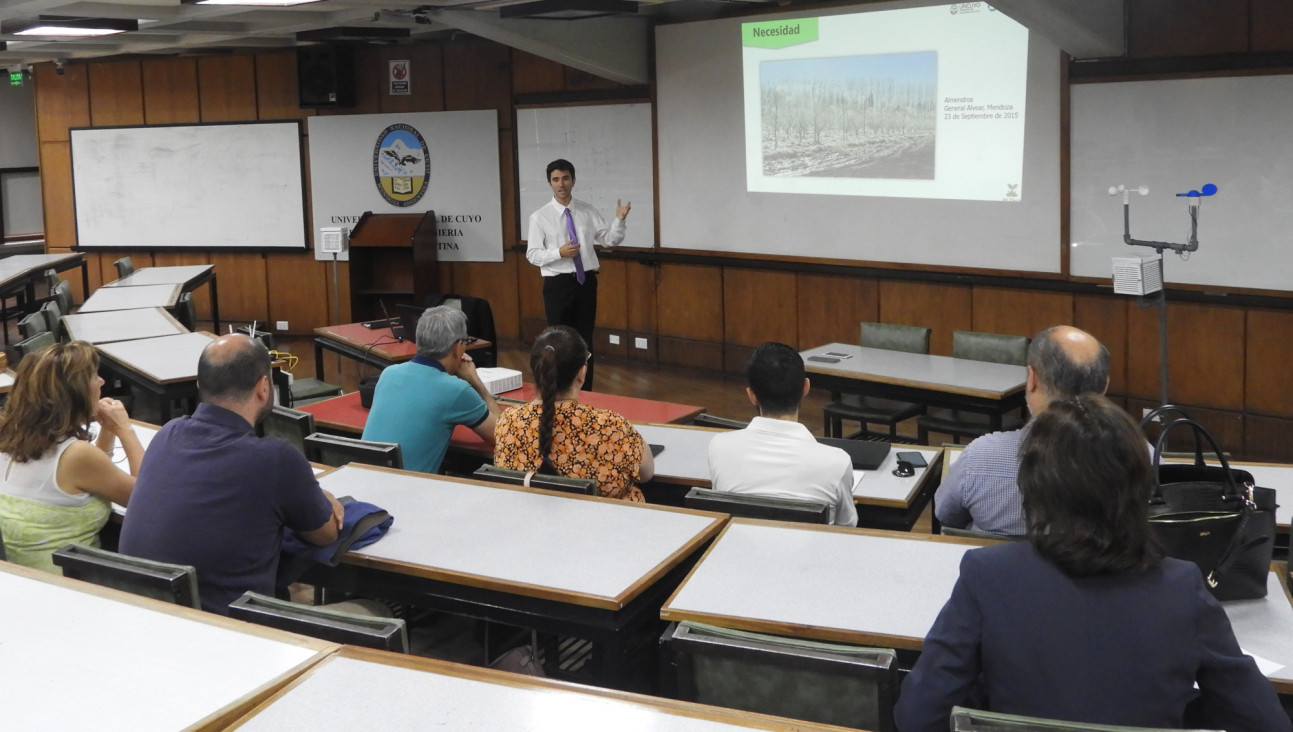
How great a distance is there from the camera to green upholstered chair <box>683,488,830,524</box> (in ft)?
10.9

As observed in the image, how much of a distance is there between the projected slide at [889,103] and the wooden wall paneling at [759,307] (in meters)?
0.70

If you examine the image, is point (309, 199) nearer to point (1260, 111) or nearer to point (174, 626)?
point (1260, 111)

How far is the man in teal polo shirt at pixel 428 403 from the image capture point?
440cm

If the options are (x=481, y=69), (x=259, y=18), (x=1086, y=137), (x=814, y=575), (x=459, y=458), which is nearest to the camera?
(x=814, y=575)

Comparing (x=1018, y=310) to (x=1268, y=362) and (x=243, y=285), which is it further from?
(x=243, y=285)

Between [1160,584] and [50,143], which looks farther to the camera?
[50,143]

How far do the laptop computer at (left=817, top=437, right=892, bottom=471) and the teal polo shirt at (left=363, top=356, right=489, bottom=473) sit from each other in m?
1.34

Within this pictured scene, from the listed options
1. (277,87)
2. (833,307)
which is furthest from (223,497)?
(277,87)

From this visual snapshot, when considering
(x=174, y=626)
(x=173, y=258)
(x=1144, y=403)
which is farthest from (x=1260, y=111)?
(x=173, y=258)

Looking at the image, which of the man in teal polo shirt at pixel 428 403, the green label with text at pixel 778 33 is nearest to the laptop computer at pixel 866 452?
the man in teal polo shirt at pixel 428 403

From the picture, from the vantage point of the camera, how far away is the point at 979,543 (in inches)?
120

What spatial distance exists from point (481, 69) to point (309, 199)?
2402 millimetres

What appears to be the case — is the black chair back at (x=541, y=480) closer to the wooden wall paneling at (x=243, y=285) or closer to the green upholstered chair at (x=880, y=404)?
the green upholstered chair at (x=880, y=404)

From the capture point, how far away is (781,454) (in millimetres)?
3521
